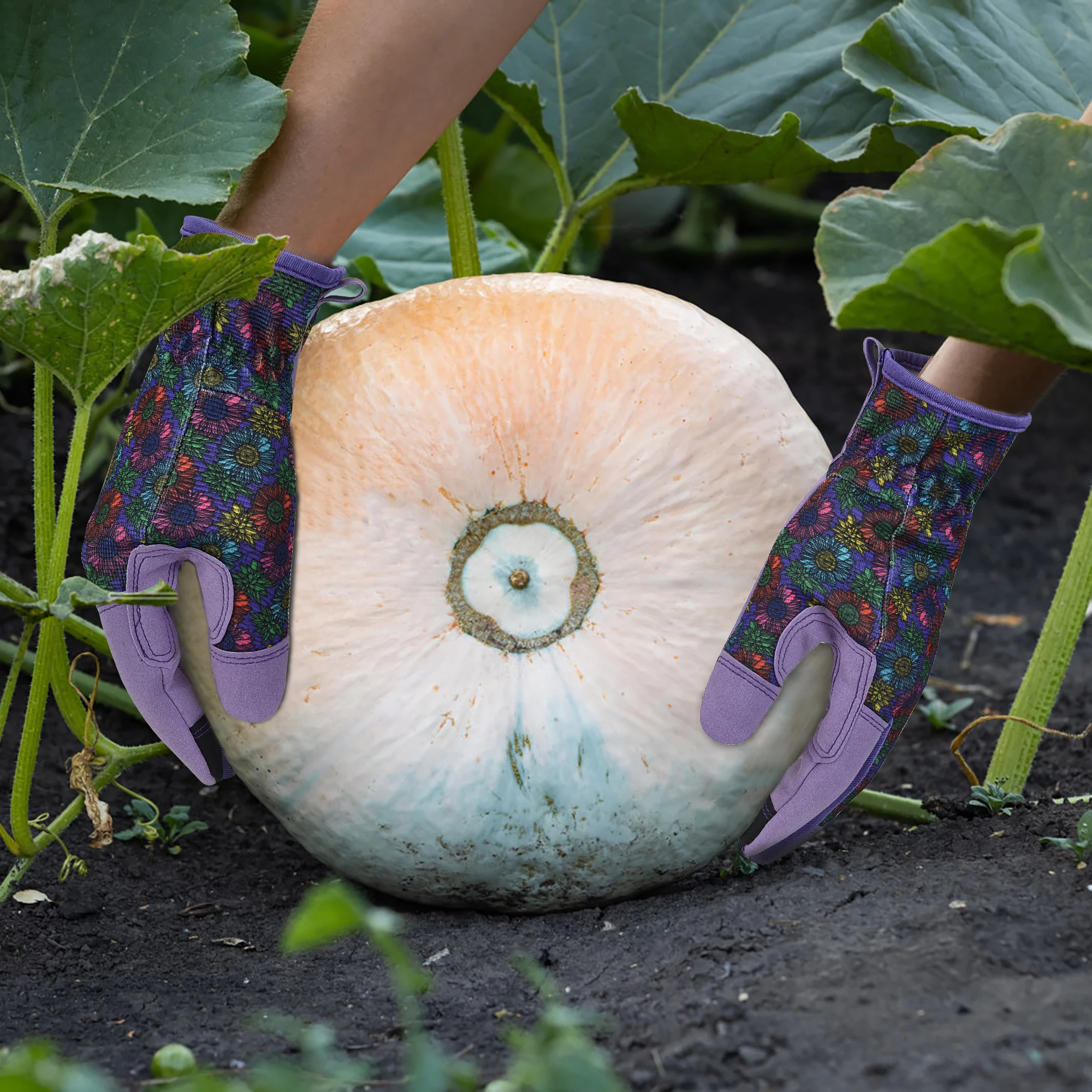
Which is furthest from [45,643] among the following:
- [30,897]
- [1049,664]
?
[1049,664]

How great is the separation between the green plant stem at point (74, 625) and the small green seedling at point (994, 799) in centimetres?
87

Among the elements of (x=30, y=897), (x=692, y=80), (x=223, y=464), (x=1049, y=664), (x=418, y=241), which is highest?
(x=692, y=80)

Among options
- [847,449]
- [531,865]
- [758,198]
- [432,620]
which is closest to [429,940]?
[531,865]

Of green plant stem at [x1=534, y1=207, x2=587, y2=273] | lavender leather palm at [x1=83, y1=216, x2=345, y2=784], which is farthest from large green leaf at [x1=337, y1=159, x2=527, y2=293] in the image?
lavender leather palm at [x1=83, y1=216, x2=345, y2=784]

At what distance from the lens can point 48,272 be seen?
0.98m

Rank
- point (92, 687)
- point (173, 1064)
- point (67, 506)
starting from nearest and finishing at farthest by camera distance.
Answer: point (173, 1064) < point (67, 506) < point (92, 687)

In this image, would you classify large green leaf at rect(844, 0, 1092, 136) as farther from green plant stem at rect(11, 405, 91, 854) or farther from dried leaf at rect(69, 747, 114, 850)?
dried leaf at rect(69, 747, 114, 850)

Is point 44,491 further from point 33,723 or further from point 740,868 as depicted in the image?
point 740,868

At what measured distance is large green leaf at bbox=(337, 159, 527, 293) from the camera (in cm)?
199

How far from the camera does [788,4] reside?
166 centimetres

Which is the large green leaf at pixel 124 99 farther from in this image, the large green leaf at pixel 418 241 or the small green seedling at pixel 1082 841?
the small green seedling at pixel 1082 841

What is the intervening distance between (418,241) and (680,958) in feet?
4.58

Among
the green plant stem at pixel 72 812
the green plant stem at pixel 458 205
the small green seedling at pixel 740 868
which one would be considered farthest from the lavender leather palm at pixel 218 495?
the small green seedling at pixel 740 868

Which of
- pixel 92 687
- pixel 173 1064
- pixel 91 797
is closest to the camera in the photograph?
pixel 173 1064
